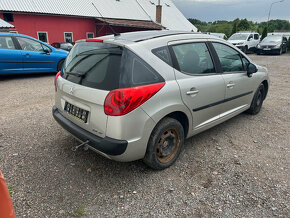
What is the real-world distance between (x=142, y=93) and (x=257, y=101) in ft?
11.2

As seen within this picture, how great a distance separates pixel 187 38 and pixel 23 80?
22.0 ft

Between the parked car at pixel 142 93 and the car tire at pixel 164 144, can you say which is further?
the car tire at pixel 164 144

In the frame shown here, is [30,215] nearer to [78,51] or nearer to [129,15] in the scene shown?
[78,51]

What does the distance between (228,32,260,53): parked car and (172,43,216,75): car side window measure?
15569mm

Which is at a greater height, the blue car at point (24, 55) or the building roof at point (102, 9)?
the building roof at point (102, 9)

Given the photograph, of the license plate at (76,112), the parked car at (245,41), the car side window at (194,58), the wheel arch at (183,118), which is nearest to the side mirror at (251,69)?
the car side window at (194,58)

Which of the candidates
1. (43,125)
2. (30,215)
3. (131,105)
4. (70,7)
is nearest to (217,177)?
(131,105)

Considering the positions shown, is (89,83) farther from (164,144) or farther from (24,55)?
(24,55)

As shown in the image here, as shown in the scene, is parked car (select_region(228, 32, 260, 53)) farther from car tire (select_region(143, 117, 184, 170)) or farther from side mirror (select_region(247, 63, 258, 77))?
car tire (select_region(143, 117, 184, 170))

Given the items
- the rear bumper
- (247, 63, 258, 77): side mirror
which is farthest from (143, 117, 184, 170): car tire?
(247, 63, 258, 77): side mirror

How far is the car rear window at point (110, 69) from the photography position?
2.23 meters

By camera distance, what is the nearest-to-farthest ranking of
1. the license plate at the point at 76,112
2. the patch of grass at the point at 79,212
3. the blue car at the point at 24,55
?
the patch of grass at the point at 79,212
the license plate at the point at 76,112
the blue car at the point at 24,55

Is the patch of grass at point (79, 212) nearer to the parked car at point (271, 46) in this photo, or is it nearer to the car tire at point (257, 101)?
the car tire at point (257, 101)

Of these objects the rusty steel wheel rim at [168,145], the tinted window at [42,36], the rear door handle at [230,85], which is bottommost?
the rusty steel wheel rim at [168,145]
